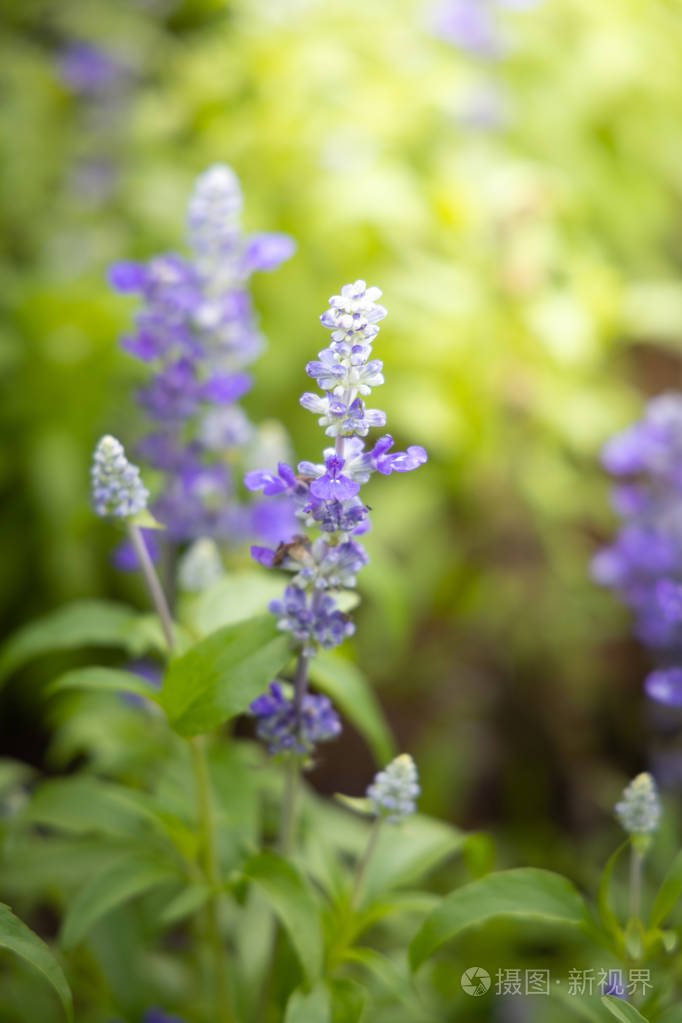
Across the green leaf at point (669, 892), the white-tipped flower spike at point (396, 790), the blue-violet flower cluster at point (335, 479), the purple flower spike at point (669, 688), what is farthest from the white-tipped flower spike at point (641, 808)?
the blue-violet flower cluster at point (335, 479)

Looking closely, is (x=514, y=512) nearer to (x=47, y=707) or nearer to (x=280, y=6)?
(x=47, y=707)

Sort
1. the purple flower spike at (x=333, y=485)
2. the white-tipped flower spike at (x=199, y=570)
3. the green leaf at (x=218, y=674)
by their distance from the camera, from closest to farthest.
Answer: the purple flower spike at (x=333, y=485), the green leaf at (x=218, y=674), the white-tipped flower spike at (x=199, y=570)

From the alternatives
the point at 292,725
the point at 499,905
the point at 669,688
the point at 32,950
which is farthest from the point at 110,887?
the point at 669,688

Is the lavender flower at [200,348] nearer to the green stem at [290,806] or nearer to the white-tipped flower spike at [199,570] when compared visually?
the white-tipped flower spike at [199,570]

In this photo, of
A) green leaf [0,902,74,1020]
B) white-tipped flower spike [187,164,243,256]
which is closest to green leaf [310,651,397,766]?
green leaf [0,902,74,1020]

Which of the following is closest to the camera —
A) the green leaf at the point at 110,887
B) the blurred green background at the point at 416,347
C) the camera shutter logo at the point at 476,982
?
the green leaf at the point at 110,887

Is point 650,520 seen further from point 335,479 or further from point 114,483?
point 114,483

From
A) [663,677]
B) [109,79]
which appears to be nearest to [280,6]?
[109,79]
